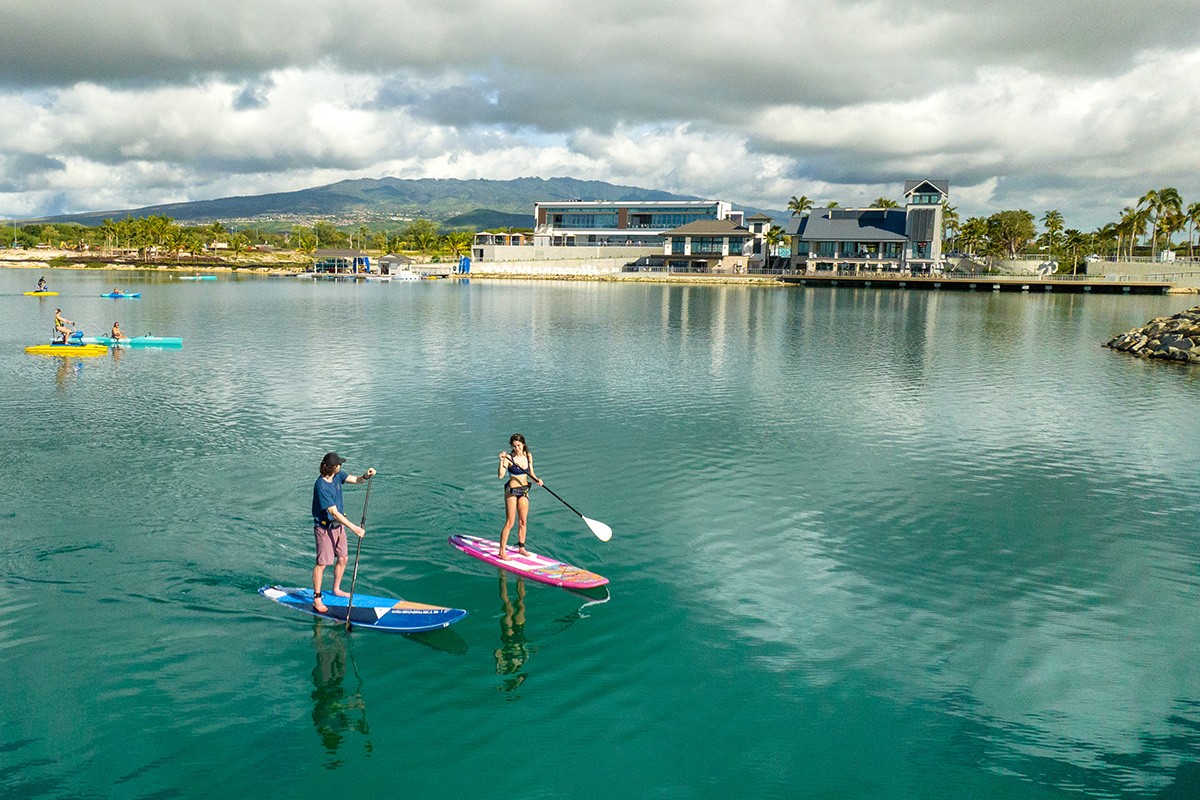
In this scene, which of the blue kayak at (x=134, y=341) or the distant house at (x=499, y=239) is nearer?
the blue kayak at (x=134, y=341)

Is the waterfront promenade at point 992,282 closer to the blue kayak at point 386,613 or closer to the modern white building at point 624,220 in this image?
the modern white building at point 624,220

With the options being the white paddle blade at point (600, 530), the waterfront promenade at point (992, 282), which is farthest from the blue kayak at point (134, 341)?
the waterfront promenade at point (992, 282)

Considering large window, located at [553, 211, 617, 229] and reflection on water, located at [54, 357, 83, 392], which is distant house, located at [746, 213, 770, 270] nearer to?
large window, located at [553, 211, 617, 229]

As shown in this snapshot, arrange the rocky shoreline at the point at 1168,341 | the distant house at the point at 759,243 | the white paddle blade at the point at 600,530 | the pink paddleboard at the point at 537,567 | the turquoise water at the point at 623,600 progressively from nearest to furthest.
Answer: the turquoise water at the point at 623,600 < the pink paddleboard at the point at 537,567 < the white paddle blade at the point at 600,530 < the rocky shoreline at the point at 1168,341 < the distant house at the point at 759,243

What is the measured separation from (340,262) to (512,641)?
17976 cm

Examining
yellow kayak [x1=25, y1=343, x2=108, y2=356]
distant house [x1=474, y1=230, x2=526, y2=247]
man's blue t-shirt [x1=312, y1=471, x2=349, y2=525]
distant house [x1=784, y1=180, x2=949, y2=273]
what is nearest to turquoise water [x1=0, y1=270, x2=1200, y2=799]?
man's blue t-shirt [x1=312, y1=471, x2=349, y2=525]

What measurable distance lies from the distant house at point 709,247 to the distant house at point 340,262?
68873 mm

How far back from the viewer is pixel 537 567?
1647 cm

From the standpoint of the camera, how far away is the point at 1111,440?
1208 inches

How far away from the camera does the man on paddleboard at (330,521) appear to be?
13.8 m

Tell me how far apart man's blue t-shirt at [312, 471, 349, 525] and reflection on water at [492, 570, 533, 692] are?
3.68 meters

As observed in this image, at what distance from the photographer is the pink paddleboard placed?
16.1 metres

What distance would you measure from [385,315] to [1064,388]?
2442 inches

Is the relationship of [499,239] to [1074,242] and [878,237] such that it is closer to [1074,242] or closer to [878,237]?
[878,237]
